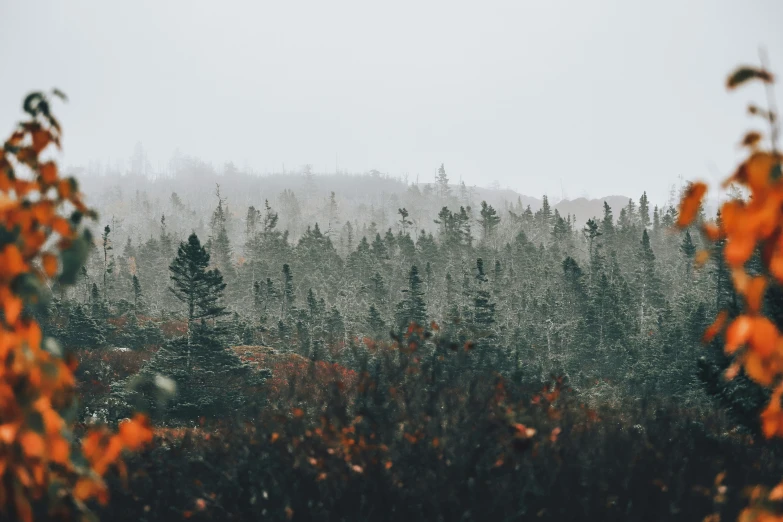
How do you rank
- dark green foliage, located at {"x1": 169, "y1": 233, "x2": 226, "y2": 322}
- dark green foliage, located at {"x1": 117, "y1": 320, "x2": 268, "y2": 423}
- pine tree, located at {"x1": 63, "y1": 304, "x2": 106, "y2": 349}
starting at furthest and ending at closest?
pine tree, located at {"x1": 63, "y1": 304, "x2": 106, "y2": 349}
dark green foliage, located at {"x1": 169, "y1": 233, "x2": 226, "y2": 322}
dark green foliage, located at {"x1": 117, "y1": 320, "x2": 268, "y2": 423}

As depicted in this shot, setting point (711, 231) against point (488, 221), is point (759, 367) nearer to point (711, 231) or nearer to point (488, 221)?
point (711, 231)

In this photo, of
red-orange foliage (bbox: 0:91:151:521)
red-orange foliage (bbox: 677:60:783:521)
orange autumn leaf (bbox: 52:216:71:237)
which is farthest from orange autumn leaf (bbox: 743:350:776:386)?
orange autumn leaf (bbox: 52:216:71:237)

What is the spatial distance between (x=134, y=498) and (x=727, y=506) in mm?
3880

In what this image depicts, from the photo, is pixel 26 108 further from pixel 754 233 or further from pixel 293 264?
pixel 293 264

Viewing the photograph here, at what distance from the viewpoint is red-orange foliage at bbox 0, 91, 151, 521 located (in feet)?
4.91

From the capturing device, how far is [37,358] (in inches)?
61.1

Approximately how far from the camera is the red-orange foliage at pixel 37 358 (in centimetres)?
150

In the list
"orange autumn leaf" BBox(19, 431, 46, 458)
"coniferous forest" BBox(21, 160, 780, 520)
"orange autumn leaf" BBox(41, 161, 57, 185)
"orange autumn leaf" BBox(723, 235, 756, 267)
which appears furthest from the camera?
"coniferous forest" BBox(21, 160, 780, 520)

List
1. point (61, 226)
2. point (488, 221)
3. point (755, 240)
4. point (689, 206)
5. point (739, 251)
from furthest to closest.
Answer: point (488, 221), point (61, 226), point (689, 206), point (755, 240), point (739, 251)

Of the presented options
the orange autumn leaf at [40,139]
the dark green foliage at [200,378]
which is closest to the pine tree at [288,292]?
the dark green foliage at [200,378]

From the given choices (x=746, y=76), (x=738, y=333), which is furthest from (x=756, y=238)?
(x=746, y=76)

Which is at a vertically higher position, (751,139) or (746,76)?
(746,76)

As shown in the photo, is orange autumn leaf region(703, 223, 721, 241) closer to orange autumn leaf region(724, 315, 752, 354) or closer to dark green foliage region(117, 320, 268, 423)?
orange autumn leaf region(724, 315, 752, 354)

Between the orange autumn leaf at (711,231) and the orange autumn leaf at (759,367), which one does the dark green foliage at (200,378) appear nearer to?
the orange autumn leaf at (711,231)
